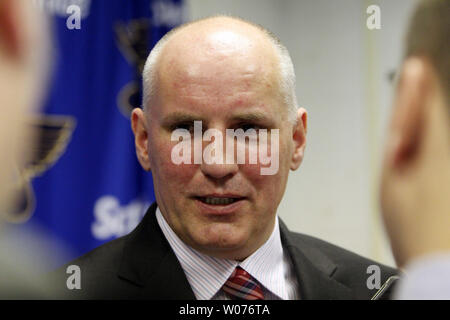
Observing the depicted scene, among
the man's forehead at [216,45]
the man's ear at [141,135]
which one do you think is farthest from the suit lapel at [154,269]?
the man's forehead at [216,45]

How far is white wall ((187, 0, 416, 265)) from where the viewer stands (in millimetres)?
737

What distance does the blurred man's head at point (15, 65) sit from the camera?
1.69ft

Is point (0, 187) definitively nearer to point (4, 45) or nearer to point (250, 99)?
point (4, 45)

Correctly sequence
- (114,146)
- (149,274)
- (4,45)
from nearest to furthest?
(4,45), (149,274), (114,146)

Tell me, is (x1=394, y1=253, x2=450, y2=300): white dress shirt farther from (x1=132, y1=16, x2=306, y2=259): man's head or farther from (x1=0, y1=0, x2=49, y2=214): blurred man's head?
(x1=0, y1=0, x2=49, y2=214): blurred man's head

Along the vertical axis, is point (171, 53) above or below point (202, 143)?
above

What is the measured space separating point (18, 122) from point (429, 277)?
0.48 metres

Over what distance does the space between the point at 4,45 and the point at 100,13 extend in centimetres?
36

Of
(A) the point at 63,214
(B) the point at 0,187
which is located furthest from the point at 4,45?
(A) the point at 63,214

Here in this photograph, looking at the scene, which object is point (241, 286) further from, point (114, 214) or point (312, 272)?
point (114, 214)

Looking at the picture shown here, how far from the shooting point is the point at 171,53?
1.98 ft

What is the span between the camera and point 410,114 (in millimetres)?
441

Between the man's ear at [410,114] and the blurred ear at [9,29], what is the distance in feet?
1.26

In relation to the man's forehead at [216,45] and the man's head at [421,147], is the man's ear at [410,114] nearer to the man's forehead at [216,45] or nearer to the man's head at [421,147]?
the man's head at [421,147]
